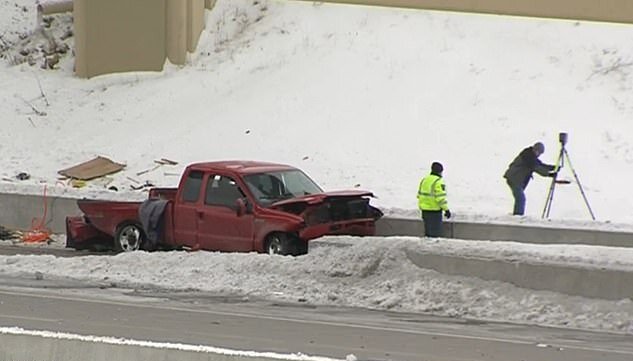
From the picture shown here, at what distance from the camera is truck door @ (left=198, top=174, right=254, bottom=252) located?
60.7 feet

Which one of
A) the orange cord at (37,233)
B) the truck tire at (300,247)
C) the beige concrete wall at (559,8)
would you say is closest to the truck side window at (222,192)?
the truck tire at (300,247)

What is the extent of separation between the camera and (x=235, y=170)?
19.1 meters

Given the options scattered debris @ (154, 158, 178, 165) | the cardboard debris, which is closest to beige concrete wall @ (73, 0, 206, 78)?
the cardboard debris

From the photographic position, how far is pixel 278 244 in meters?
18.1

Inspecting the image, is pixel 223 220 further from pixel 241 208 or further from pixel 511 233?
pixel 511 233

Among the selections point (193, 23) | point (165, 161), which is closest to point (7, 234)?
point (165, 161)

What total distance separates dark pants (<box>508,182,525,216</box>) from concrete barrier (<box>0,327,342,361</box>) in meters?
14.0

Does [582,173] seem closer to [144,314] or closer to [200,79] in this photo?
[200,79]

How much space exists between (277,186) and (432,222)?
8.55 ft

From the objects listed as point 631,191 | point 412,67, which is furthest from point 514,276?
point 412,67

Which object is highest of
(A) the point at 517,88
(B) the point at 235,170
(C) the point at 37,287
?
(A) the point at 517,88

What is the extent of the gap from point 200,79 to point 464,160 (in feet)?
27.5

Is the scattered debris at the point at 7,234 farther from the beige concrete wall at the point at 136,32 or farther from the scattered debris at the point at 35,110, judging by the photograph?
the beige concrete wall at the point at 136,32

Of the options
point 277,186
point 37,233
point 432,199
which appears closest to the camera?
point 277,186
